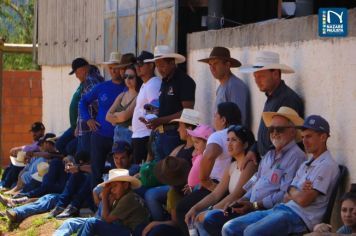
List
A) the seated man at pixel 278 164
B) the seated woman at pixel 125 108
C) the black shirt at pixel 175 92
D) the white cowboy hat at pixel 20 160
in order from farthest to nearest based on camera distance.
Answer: the white cowboy hat at pixel 20 160
the seated woman at pixel 125 108
the black shirt at pixel 175 92
the seated man at pixel 278 164

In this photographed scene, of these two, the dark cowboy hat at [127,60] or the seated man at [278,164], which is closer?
the seated man at [278,164]

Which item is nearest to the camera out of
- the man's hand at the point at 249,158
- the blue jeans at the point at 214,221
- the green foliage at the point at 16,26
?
the blue jeans at the point at 214,221

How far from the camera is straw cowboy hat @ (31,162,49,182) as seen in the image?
588 inches

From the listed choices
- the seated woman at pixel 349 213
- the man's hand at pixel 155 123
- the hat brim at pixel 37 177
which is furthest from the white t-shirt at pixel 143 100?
the seated woman at pixel 349 213

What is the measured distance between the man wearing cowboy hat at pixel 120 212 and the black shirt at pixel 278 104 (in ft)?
5.58

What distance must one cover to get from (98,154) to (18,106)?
→ 445 inches

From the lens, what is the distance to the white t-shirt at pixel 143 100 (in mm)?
11414

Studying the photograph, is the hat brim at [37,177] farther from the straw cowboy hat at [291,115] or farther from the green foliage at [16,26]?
the green foliage at [16,26]

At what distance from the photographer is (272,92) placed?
8.81m

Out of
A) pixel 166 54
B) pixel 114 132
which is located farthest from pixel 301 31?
pixel 114 132

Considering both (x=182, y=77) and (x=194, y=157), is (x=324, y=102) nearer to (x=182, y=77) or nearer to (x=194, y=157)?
(x=194, y=157)

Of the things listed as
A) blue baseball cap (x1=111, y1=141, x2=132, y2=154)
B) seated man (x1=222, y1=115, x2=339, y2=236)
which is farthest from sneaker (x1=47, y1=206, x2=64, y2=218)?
seated man (x1=222, y1=115, x2=339, y2=236)

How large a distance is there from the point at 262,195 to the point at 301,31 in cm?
160

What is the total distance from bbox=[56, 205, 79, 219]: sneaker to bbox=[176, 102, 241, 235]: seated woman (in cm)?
354
